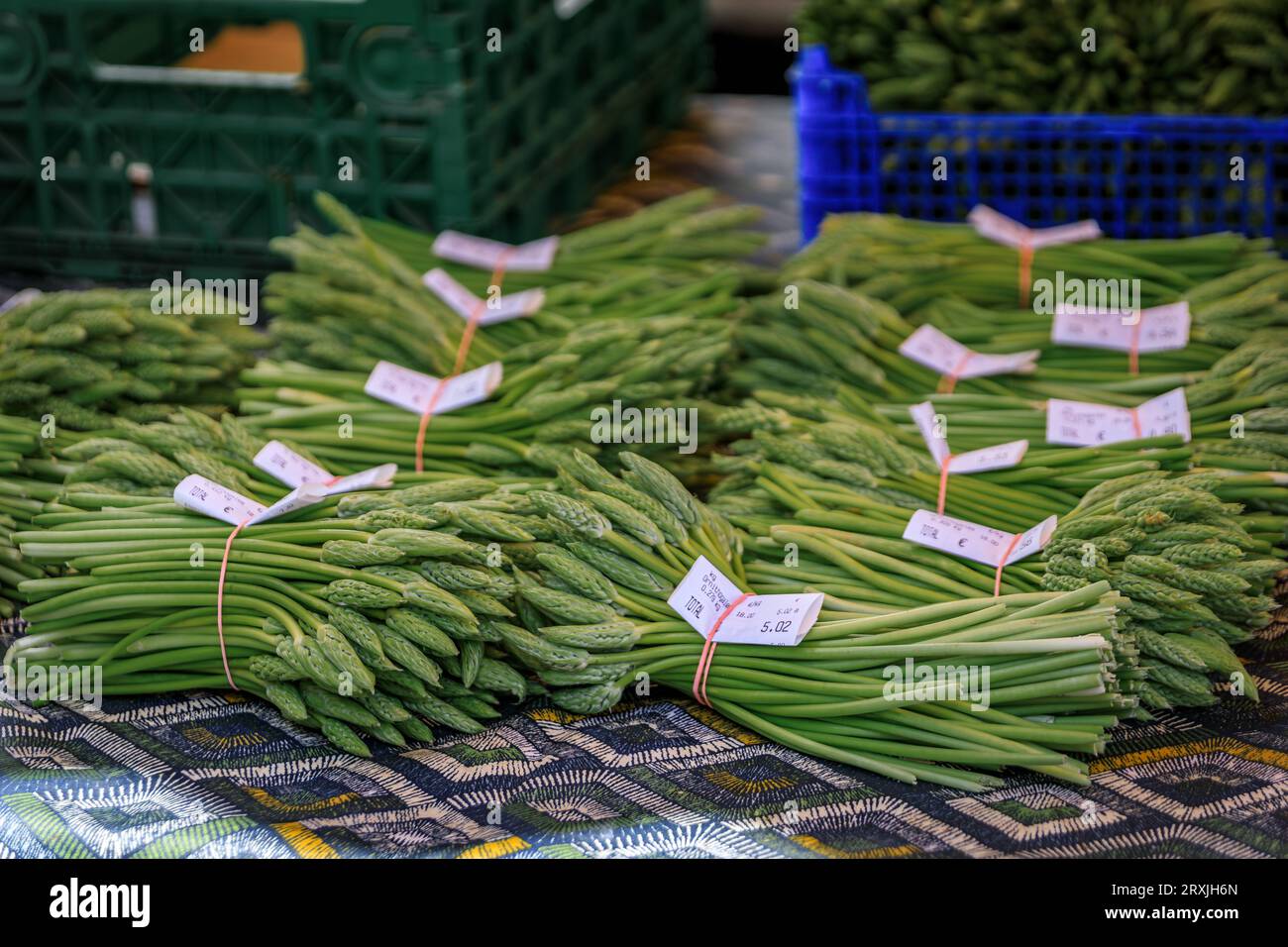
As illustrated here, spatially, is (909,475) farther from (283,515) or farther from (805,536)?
(283,515)

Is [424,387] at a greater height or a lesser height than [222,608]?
greater

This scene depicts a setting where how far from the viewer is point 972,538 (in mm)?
2662

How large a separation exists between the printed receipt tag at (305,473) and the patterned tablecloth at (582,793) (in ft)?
1.43

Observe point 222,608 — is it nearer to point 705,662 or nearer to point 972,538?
point 705,662

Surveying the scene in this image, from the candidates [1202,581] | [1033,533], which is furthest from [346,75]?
[1202,581]

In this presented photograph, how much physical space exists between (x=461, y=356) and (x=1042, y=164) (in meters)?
1.61

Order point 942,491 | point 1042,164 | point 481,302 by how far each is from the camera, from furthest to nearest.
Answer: point 1042,164
point 481,302
point 942,491

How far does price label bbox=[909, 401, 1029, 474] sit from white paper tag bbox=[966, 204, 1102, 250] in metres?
0.80

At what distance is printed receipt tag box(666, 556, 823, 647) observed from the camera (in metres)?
2.48

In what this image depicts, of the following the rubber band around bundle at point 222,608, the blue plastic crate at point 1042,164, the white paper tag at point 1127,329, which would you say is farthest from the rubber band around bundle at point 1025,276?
the rubber band around bundle at point 222,608

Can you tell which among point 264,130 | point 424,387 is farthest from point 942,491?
point 264,130

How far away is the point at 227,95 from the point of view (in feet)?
12.8

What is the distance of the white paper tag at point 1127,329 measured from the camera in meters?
3.25

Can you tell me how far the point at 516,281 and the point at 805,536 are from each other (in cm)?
122
